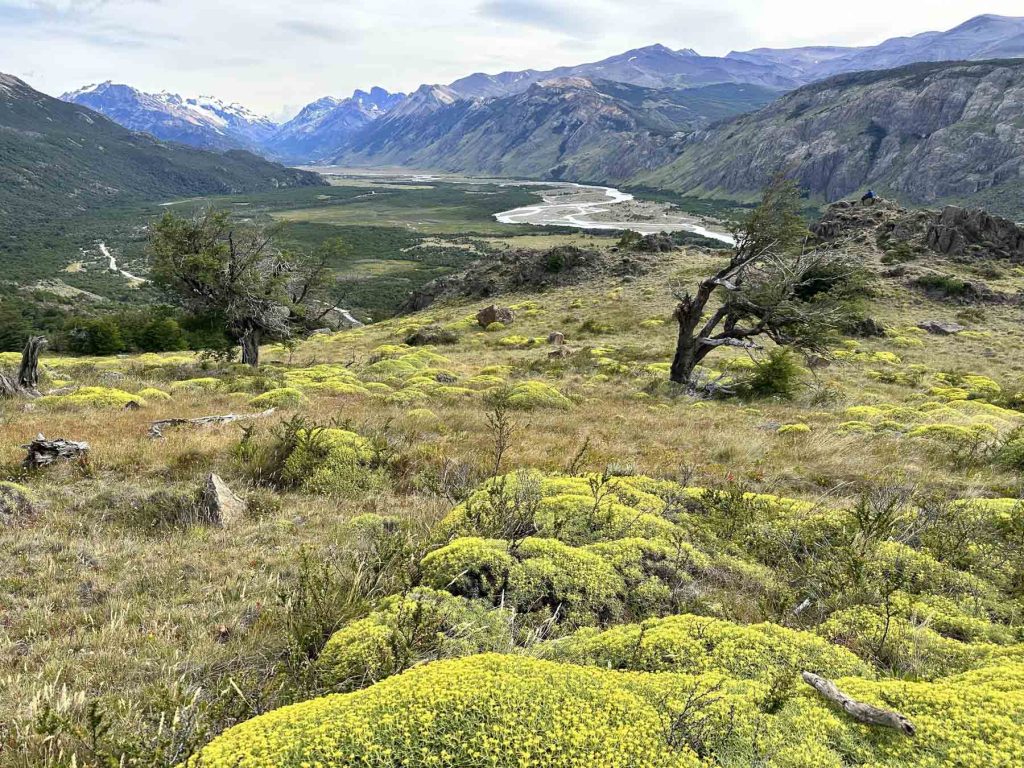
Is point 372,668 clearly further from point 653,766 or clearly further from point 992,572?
point 992,572

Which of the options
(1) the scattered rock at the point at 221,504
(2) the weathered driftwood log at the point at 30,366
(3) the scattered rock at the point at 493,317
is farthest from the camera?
(3) the scattered rock at the point at 493,317

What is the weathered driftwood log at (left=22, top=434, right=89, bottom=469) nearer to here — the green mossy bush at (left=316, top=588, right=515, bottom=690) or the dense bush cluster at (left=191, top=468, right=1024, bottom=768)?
the dense bush cluster at (left=191, top=468, right=1024, bottom=768)

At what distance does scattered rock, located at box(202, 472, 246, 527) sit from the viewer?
6.69 m

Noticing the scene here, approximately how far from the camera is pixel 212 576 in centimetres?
534

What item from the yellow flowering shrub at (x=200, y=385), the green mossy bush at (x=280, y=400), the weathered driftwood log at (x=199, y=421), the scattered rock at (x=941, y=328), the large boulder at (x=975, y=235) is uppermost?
the large boulder at (x=975, y=235)

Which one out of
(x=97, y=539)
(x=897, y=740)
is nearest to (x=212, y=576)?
(x=97, y=539)

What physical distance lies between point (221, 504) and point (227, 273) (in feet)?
74.4

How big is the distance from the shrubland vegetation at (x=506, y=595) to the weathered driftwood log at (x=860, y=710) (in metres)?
0.05

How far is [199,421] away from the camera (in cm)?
1126

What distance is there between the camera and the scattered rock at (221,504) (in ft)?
21.9

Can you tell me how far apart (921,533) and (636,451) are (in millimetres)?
4970

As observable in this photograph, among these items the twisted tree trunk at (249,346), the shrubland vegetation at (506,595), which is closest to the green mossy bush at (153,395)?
the shrubland vegetation at (506,595)

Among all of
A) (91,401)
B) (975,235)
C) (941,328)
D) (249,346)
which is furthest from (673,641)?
(975,235)

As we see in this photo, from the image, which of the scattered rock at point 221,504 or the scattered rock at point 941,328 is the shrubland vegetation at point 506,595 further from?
the scattered rock at point 941,328
